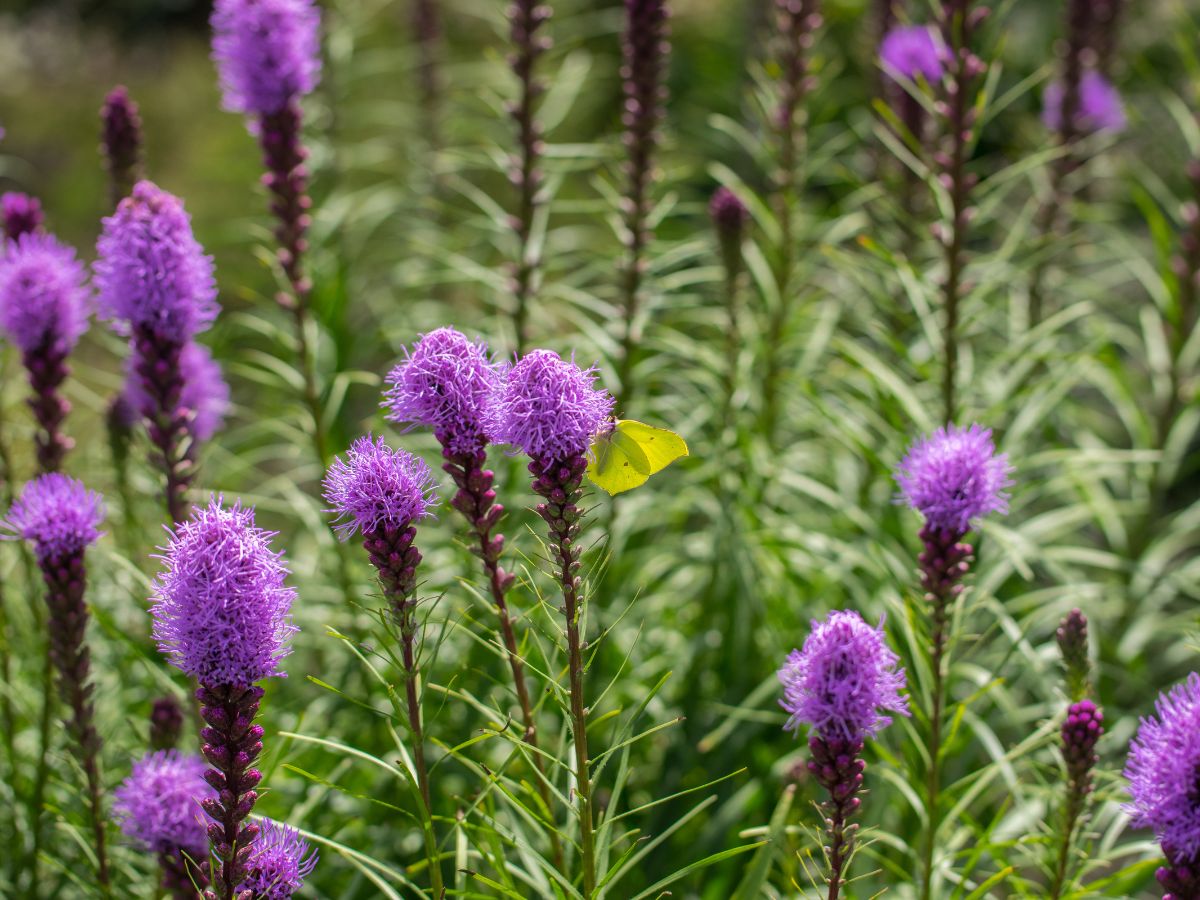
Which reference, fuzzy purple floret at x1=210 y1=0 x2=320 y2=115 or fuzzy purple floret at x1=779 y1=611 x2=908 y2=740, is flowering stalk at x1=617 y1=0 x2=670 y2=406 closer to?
fuzzy purple floret at x1=210 y1=0 x2=320 y2=115

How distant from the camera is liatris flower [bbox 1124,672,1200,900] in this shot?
182 cm

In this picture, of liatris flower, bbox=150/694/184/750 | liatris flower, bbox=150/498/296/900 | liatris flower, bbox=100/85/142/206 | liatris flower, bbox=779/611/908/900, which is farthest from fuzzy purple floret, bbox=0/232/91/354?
liatris flower, bbox=779/611/908/900

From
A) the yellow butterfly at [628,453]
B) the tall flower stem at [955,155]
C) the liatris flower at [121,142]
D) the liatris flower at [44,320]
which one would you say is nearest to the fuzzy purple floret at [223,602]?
the yellow butterfly at [628,453]

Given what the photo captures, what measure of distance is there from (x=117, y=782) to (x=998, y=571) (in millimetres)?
2578

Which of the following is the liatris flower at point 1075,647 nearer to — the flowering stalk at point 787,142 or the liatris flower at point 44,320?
the flowering stalk at point 787,142

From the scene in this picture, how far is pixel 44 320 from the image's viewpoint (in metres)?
2.97

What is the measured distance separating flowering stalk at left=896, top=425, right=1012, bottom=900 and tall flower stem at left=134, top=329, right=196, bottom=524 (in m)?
1.81

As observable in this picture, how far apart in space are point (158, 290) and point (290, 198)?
0.77 m

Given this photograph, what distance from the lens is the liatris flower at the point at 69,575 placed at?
2449 mm

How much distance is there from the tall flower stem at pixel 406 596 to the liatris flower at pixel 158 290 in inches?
45.8

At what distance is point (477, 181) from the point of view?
9.40 meters

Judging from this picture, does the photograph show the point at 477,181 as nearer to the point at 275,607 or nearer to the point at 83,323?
the point at 83,323

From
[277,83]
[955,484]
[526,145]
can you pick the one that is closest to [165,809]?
[955,484]

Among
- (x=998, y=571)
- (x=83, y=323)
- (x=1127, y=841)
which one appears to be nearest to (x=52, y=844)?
(x=83, y=323)
